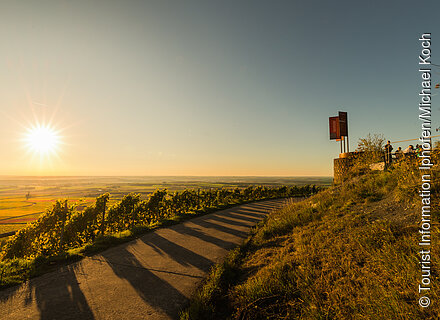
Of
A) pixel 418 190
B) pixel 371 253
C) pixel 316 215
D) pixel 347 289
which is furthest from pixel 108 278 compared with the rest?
pixel 418 190

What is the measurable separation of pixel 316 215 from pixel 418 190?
3.42 m

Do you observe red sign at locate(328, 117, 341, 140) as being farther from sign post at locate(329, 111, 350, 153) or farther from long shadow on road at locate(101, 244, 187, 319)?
long shadow on road at locate(101, 244, 187, 319)

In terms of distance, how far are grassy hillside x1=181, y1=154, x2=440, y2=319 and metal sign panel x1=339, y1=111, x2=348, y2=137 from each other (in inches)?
527

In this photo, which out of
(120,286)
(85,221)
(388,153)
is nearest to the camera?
(120,286)

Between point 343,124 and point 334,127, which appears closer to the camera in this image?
point 343,124

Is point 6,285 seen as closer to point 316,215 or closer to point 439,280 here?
point 439,280

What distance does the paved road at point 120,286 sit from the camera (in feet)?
12.0

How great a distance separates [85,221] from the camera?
9.88 metres

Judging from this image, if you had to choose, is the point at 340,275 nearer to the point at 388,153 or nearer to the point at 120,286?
the point at 120,286

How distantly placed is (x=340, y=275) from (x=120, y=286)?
5043 millimetres

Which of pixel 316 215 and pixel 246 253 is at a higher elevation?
pixel 316 215

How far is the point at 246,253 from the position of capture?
682cm

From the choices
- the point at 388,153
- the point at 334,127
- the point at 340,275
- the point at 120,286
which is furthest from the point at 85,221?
the point at 334,127

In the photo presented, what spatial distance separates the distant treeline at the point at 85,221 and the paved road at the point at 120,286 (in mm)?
2450
